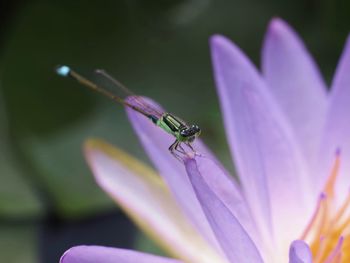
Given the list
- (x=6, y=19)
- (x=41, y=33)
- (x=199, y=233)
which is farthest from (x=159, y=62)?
(x=199, y=233)

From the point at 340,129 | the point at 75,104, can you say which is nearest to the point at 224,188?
the point at 340,129

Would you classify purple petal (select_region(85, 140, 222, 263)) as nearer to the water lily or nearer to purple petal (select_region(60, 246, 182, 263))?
the water lily

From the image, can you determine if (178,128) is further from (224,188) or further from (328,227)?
(328,227)

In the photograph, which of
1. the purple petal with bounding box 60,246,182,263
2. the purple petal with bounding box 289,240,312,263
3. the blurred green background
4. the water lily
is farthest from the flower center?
the blurred green background

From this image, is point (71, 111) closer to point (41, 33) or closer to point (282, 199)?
point (41, 33)

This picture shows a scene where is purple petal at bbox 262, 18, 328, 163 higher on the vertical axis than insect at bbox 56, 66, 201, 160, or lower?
higher

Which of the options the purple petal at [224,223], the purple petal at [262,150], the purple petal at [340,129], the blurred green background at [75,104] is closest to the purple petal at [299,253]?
the purple petal at [224,223]
